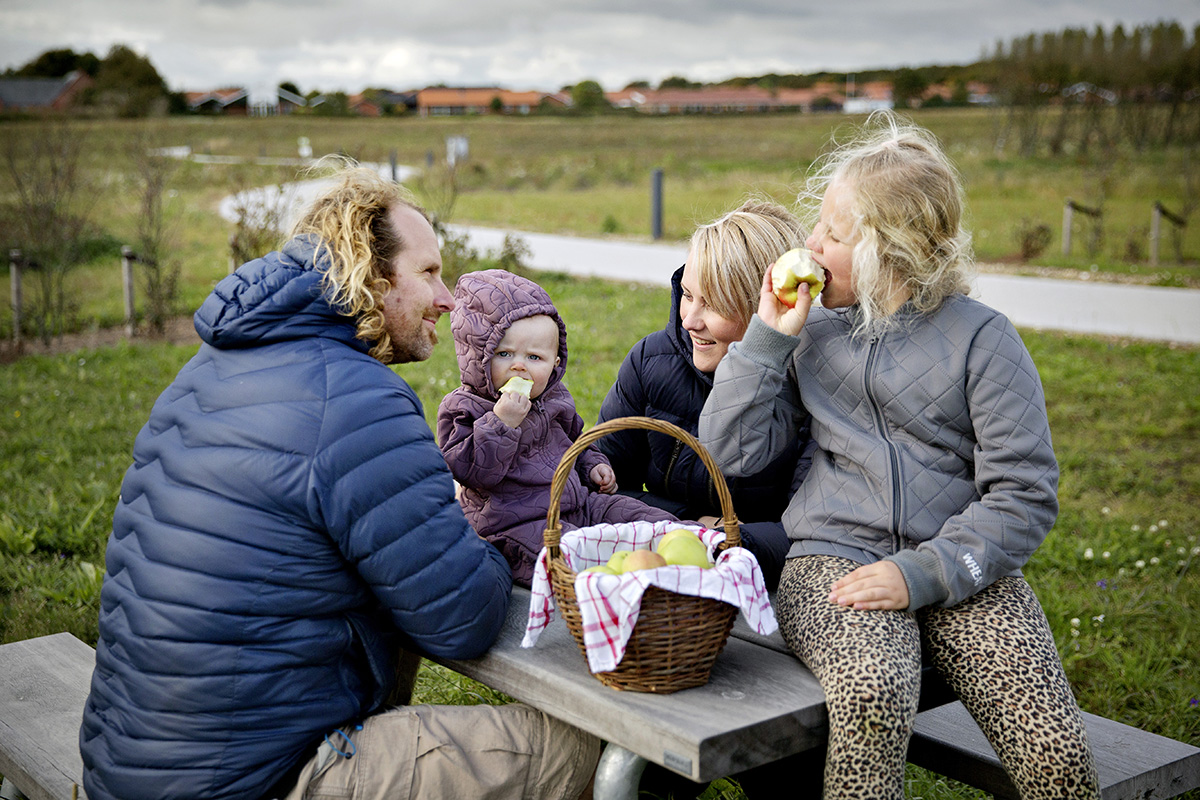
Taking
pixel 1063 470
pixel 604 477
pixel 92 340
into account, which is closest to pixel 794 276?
pixel 604 477

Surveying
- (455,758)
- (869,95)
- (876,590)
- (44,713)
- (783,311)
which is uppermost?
(869,95)

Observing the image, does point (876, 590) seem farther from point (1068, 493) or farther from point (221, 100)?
point (221, 100)

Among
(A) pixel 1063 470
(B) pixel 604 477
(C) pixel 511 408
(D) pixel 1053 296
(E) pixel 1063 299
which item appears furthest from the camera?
(D) pixel 1053 296

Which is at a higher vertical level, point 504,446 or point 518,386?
point 518,386

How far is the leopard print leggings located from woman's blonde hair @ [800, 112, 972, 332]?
2.03 ft

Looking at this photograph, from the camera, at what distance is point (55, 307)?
9.37 meters

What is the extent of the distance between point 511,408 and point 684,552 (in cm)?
71

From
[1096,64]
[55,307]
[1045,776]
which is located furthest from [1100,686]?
[1096,64]

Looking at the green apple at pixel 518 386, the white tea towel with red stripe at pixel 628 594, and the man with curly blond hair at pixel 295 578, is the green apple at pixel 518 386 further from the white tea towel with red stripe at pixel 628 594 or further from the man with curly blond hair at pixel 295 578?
the white tea towel with red stripe at pixel 628 594

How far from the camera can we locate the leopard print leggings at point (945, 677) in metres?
1.79

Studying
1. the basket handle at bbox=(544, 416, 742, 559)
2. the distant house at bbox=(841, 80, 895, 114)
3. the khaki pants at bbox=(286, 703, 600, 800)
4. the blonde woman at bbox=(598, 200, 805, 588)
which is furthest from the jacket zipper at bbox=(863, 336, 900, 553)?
the distant house at bbox=(841, 80, 895, 114)

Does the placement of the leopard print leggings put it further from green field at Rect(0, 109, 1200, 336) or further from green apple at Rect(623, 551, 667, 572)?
green field at Rect(0, 109, 1200, 336)

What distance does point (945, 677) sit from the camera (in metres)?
2.08

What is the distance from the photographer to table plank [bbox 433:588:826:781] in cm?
166
